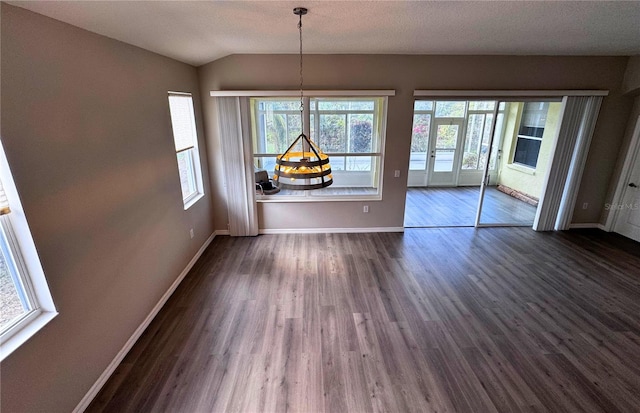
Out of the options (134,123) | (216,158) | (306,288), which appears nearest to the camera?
(134,123)

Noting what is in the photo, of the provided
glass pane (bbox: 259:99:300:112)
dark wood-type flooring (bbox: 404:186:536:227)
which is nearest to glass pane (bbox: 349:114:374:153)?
glass pane (bbox: 259:99:300:112)

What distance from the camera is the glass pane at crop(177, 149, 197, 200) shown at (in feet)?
13.0

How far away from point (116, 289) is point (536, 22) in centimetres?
473

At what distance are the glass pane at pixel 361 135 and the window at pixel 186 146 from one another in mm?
2532

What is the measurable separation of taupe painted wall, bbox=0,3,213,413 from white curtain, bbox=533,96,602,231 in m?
5.93

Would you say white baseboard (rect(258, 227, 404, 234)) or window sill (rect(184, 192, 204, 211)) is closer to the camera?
window sill (rect(184, 192, 204, 211))

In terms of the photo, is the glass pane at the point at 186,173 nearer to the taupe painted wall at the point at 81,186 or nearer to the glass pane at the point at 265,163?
the taupe painted wall at the point at 81,186

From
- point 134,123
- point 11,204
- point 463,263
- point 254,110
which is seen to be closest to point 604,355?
point 463,263

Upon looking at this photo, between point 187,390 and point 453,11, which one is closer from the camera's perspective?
point 187,390

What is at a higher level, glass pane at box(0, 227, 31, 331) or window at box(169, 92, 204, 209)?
window at box(169, 92, 204, 209)

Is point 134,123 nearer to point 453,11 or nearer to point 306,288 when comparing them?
point 306,288

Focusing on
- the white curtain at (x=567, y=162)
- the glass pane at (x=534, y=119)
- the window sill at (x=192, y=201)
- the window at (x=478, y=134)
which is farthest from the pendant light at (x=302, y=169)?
the window at (x=478, y=134)

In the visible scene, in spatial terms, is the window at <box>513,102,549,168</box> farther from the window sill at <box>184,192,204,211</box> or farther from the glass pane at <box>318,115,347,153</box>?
the window sill at <box>184,192,204,211</box>

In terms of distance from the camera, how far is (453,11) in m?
2.60
